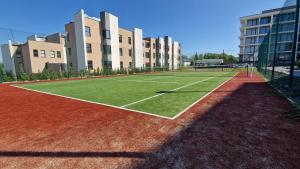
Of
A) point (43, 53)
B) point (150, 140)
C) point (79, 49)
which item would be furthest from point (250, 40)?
point (150, 140)

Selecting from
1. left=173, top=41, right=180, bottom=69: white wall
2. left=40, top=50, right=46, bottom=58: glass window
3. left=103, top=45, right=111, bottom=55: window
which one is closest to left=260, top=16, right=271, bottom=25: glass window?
left=173, top=41, right=180, bottom=69: white wall

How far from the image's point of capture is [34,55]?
91.7ft

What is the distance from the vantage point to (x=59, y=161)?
2721 millimetres

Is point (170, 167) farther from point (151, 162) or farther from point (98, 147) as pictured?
point (98, 147)

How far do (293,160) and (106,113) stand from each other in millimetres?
→ 5055

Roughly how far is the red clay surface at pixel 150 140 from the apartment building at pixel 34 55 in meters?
28.6

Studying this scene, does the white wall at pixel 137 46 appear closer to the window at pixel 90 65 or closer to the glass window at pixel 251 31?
the window at pixel 90 65

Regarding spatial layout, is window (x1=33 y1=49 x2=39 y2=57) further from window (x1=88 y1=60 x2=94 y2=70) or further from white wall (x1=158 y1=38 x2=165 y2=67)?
white wall (x1=158 y1=38 x2=165 y2=67)

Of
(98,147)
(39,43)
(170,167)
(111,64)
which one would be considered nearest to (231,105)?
(170,167)

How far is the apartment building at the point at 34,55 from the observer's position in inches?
1093

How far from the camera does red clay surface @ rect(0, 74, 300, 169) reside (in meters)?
2.67

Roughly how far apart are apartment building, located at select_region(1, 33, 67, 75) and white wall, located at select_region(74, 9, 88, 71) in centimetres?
613

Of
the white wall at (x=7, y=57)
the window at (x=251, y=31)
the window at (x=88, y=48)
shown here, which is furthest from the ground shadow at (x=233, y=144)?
the window at (x=251, y=31)

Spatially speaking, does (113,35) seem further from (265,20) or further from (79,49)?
(265,20)
